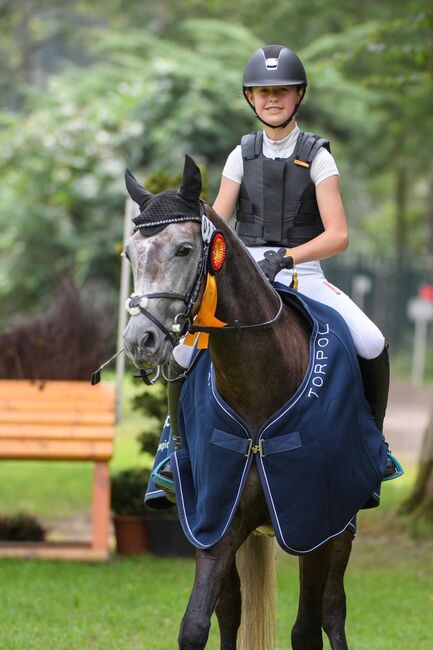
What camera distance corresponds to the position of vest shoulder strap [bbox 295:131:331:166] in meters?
5.55

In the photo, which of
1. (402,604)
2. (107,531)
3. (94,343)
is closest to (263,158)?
(402,604)

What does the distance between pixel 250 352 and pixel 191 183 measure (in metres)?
0.74

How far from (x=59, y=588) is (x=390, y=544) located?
3159 mm

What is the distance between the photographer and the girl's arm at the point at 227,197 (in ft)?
18.5

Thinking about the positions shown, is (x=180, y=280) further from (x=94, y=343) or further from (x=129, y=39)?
(x=129, y=39)

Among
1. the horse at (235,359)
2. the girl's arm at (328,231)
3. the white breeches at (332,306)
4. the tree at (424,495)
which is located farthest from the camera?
the tree at (424,495)

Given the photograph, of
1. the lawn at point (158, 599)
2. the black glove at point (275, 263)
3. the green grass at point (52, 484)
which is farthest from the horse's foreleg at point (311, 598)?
the green grass at point (52, 484)

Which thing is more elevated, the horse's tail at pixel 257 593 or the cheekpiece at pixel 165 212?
the cheekpiece at pixel 165 212

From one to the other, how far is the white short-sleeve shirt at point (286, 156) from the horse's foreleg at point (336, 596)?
157 centimetres

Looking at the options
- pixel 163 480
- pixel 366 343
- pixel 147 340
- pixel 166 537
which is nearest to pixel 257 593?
pixel 163 480

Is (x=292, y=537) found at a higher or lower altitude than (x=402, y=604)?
higher

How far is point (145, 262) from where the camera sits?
14.5 feet

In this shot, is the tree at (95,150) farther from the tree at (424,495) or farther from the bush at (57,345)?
the tree at (424,495)

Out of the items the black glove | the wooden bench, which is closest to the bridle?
the black glove
